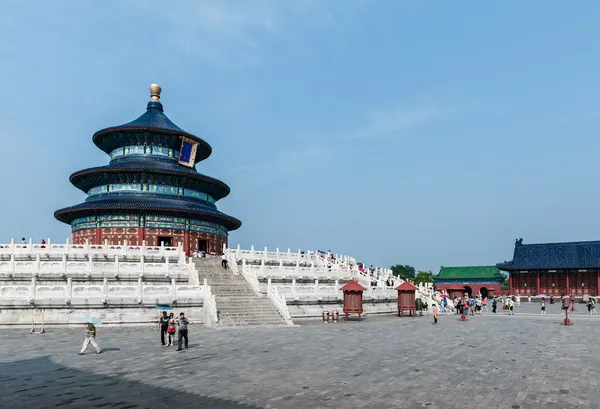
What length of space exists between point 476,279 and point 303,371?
7713 centimetres

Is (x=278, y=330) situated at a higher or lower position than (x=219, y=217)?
lower

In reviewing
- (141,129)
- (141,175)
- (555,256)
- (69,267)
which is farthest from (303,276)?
(555,256)

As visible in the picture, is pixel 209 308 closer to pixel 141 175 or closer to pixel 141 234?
pixel 141 234

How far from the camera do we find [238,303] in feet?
90.8

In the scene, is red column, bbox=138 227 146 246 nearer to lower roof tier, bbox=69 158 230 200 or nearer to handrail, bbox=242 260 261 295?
lower roof tier, bbox=69 158 230 200

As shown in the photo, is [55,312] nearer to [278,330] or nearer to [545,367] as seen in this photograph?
[278,330]

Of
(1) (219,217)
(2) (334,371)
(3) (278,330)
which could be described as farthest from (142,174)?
(2) (334,371)

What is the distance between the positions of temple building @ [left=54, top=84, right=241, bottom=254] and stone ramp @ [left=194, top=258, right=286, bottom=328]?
15087 mm

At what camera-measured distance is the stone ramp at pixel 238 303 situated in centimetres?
2575

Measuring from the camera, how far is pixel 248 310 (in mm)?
26984

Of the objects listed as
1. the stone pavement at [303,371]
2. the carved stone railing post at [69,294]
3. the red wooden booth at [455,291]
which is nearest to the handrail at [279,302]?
the stone pavement at [303,371]

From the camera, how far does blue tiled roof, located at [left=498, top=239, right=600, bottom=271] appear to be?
208 ft

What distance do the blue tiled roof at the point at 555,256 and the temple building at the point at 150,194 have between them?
1650 inches

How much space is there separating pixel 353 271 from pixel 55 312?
74.6 feet
